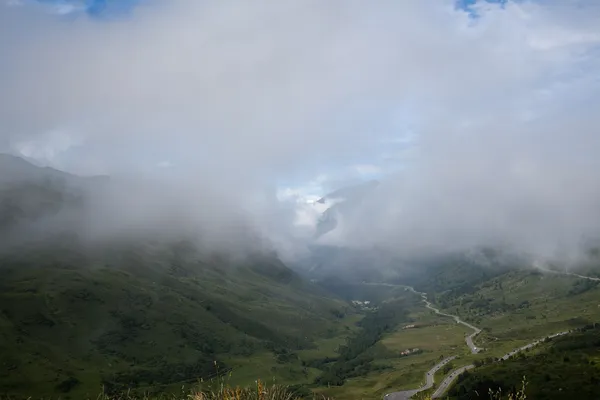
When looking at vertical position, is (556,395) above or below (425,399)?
below

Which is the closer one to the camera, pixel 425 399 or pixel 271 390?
pixel 425 399

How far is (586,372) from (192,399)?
228155mm

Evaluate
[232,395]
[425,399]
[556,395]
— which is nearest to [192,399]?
[232,395]

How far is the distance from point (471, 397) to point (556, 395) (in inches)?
1257

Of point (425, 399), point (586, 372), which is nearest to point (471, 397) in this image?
point (586, 372)

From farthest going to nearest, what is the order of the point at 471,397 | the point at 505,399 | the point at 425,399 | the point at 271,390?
1. the point at 471,397
2. the point at 505,399
3. the point at 271,390
4. the point at 425,399

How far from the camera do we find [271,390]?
64.5 feet

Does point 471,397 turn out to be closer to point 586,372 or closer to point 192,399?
point 586,372

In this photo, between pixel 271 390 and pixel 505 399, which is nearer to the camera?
pixel 271 390

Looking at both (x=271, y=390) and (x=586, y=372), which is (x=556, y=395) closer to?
(x=586, y=372)

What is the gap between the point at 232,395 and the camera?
18562 mm

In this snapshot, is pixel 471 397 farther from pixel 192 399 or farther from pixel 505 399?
pixel 192 399

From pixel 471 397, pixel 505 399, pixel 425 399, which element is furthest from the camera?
pixel 471 397

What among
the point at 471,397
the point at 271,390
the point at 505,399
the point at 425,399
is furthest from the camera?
the point at 471,397
